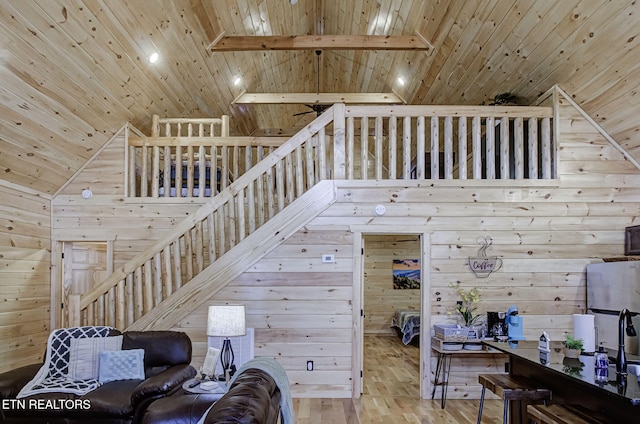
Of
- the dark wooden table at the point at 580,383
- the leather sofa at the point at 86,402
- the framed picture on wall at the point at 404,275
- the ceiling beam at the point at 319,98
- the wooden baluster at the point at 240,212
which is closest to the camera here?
the dark wooden table at the point at 580,383

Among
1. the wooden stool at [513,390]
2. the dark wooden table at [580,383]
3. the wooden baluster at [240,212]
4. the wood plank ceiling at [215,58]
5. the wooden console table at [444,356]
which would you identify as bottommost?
the wooden console table at [444,356]

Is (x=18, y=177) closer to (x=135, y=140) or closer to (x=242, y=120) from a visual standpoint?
(x=135, y=140)

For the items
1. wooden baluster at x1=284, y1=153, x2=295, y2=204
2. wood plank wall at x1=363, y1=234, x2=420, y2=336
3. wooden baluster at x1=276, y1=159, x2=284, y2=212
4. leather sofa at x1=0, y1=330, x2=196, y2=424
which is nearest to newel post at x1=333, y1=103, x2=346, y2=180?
wooden baluster at x1=284, y1=153, x2=295, y2=204

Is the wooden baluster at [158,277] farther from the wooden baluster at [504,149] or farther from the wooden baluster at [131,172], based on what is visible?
the wooden baluster at [504,149]

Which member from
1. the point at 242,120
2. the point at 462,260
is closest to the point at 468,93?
the point at 462,260

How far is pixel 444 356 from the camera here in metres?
5.24

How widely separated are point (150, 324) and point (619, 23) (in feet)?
17.5

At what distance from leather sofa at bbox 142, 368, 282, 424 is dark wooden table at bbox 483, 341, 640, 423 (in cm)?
179

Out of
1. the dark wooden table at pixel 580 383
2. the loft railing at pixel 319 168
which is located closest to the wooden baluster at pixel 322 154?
the loft railing at pixel 319 168

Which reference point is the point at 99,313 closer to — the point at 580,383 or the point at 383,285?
the point at 580,383

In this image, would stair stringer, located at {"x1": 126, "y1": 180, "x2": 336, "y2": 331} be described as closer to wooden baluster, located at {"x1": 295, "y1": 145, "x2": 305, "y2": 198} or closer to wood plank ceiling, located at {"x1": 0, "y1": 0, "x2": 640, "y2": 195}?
wooden baluster, located at {"x1": 295, "y1": 145, "x2": 305, "y2": 198}

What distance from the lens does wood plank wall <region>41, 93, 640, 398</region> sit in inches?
212

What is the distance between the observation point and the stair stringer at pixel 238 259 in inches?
201

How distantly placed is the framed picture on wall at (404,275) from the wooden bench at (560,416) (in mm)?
7697
